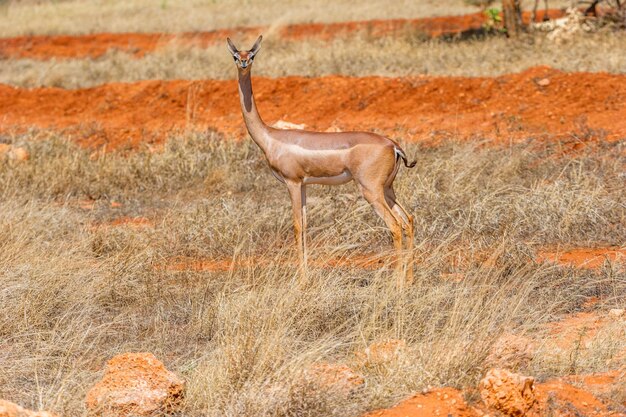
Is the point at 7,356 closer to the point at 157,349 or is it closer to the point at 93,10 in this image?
the point at 157,349

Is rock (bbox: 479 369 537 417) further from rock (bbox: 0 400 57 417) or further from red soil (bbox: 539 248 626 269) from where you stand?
red soil (bbox: 539 248 626 269)

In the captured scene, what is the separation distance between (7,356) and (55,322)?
71 centimetres

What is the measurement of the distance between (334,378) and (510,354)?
102 cm

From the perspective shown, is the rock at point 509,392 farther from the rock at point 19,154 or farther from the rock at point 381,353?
the rock at point 19,154

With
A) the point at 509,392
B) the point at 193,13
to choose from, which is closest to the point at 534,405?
the point at 509,392

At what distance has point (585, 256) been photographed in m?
8.26

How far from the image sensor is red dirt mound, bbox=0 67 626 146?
13172 millimetres

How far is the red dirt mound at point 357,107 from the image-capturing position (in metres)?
13.2

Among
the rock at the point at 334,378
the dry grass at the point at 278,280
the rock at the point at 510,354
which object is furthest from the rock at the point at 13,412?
the rock at the point at 510,354

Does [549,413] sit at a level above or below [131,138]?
above

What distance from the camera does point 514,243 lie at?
26.0 ft

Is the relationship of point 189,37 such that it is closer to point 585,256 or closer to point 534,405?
point 585,256

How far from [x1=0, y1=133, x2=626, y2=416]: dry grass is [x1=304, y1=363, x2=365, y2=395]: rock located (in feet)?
0.16

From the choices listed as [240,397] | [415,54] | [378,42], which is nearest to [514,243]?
[240,397]
